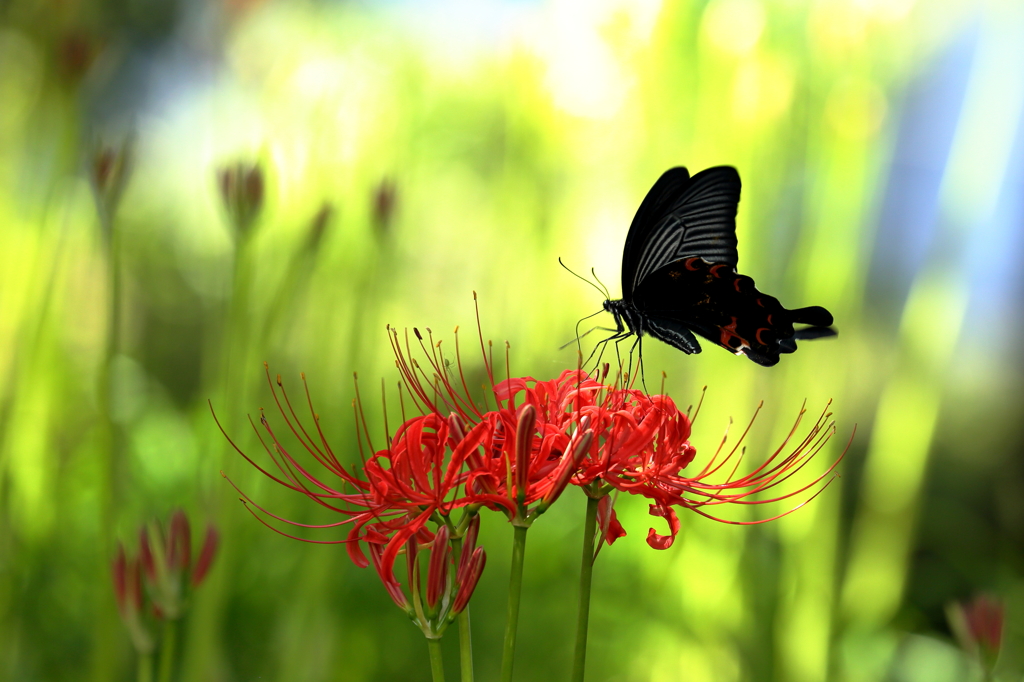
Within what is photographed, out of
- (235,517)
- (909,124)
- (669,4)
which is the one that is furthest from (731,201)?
(909,124)

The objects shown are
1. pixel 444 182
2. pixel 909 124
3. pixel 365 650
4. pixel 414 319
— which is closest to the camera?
pixel 365 650

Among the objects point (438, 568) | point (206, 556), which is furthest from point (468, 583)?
point (206, 556)

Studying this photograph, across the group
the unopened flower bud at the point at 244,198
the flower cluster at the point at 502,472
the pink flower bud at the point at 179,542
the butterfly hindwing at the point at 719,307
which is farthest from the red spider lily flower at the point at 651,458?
the unopened flower bud at the point at 244,198

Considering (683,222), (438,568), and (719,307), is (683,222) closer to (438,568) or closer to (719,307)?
(719,307)

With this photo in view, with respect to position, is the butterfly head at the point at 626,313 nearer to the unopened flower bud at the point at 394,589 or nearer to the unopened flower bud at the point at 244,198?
the unopened flower bud at the point at 394,589

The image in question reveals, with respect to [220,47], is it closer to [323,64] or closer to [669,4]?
[323,64]

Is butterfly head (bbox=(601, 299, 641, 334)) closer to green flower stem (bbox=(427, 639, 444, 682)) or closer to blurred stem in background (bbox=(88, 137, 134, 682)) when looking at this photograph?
green flower stem (bbox=(427, 639, 444, 682))

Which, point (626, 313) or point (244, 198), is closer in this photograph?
point (626, 313)

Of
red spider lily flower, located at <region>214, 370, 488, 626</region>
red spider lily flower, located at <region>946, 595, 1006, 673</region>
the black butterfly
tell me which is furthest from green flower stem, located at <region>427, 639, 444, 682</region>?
red spider lily flower, located at <region>946, 595, 1006, 673</region>
